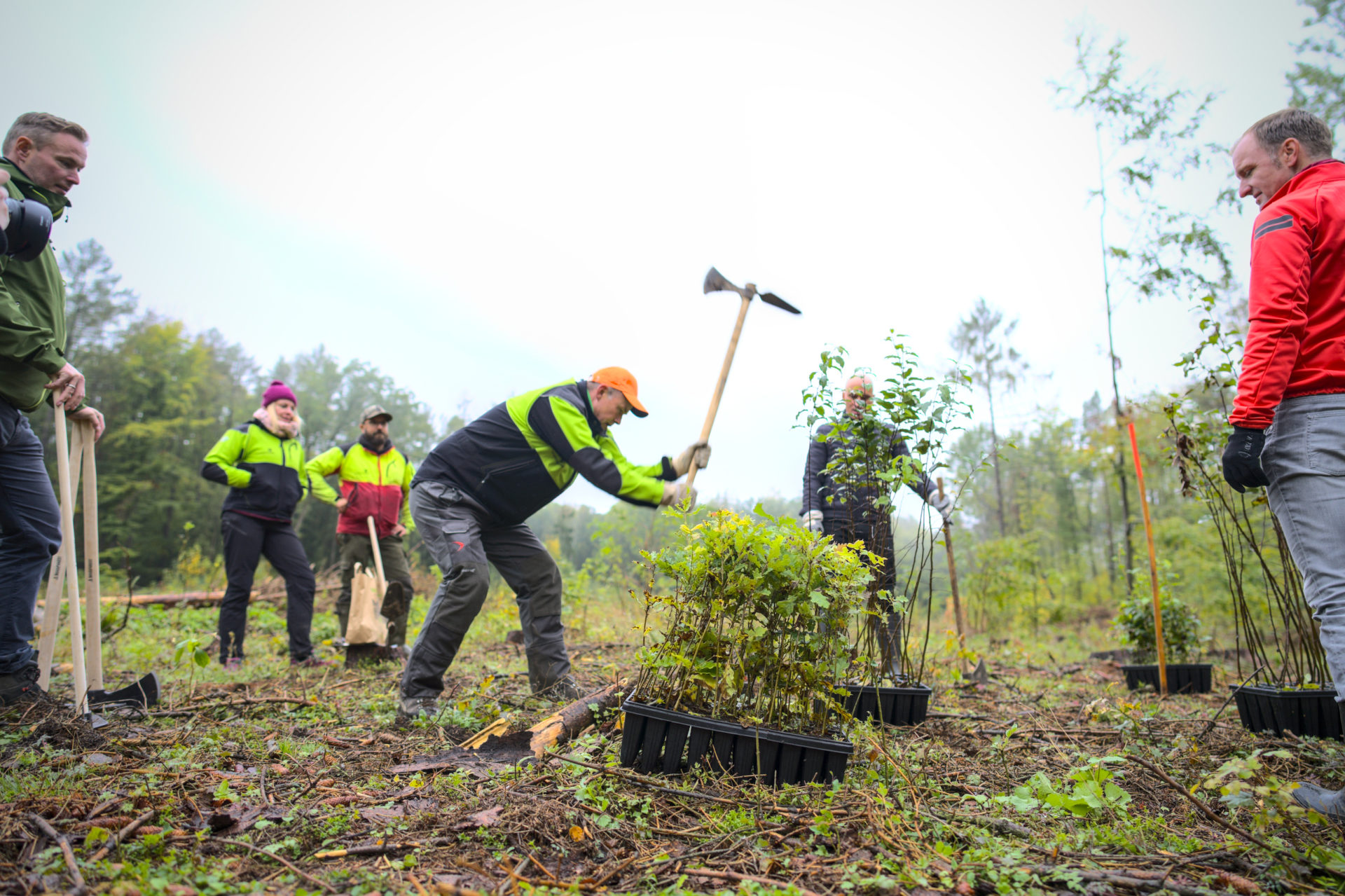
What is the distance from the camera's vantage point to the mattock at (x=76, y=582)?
3035 millimetres

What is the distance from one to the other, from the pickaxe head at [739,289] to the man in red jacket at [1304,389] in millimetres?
2572

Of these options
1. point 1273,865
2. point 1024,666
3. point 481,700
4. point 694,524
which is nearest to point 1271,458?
point 1273,865

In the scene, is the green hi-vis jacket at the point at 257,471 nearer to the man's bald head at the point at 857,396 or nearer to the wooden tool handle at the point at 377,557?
the wooden tool handle at the point at 377,557

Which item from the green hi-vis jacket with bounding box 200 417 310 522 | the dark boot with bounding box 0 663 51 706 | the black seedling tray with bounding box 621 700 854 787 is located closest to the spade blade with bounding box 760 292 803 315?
the black seedling tray with bounding box 621 700 854 787

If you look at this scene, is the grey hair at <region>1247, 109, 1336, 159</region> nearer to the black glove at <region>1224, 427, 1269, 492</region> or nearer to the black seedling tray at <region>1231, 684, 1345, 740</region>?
the black glove at <region>1224, 427, 1269, 492</region>

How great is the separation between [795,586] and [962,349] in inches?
1080

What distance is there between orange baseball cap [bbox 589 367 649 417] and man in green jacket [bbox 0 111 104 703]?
2.49m

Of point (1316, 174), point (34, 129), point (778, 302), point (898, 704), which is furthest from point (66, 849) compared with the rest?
point (1316, 174)

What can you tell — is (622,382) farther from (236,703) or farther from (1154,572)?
(1154,572)

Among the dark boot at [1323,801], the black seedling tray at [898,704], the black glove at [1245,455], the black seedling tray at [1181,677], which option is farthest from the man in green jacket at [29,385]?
the black seedling tray at [1181,677]

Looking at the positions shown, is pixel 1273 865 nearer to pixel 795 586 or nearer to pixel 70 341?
pixel 795 586

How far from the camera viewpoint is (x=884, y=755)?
2.74m

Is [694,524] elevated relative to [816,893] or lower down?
elevated

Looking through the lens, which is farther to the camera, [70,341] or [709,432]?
[70,341]
